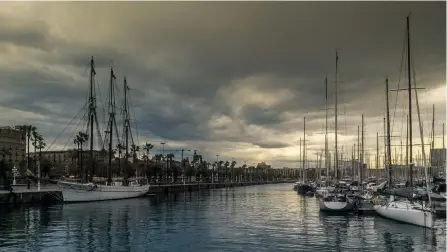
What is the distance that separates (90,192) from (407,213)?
6279cm

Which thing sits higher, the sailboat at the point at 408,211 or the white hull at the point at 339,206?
the sailboat at the point at 408,211

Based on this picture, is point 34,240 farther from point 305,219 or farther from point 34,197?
point 34,197

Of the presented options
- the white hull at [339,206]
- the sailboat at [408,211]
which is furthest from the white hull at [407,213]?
the white hull at [339,206]

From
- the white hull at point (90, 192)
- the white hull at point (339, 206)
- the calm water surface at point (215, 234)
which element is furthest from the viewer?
the white hull at point (90, 192)

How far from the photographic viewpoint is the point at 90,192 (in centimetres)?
8900

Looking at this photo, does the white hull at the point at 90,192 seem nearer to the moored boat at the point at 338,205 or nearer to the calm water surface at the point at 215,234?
the calm water surface at the point at 215,234

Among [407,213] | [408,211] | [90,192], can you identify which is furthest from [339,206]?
[90,192]

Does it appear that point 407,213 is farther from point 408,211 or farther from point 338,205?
point 338,205

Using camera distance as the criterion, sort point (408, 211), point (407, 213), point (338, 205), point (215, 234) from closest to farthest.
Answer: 1. point (215, 234)
2. point (408, 211)
3. point (407, 213)
4. point (338, 205)

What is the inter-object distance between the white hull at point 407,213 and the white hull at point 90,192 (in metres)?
56.8

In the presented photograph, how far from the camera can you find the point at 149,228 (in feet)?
150

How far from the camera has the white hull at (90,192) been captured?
8415 centimetres

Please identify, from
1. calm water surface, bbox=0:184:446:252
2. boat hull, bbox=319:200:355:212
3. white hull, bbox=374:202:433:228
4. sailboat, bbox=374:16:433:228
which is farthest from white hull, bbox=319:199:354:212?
white hull, bbox=374:202:433:228

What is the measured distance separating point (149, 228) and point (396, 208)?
2563 centimetres
